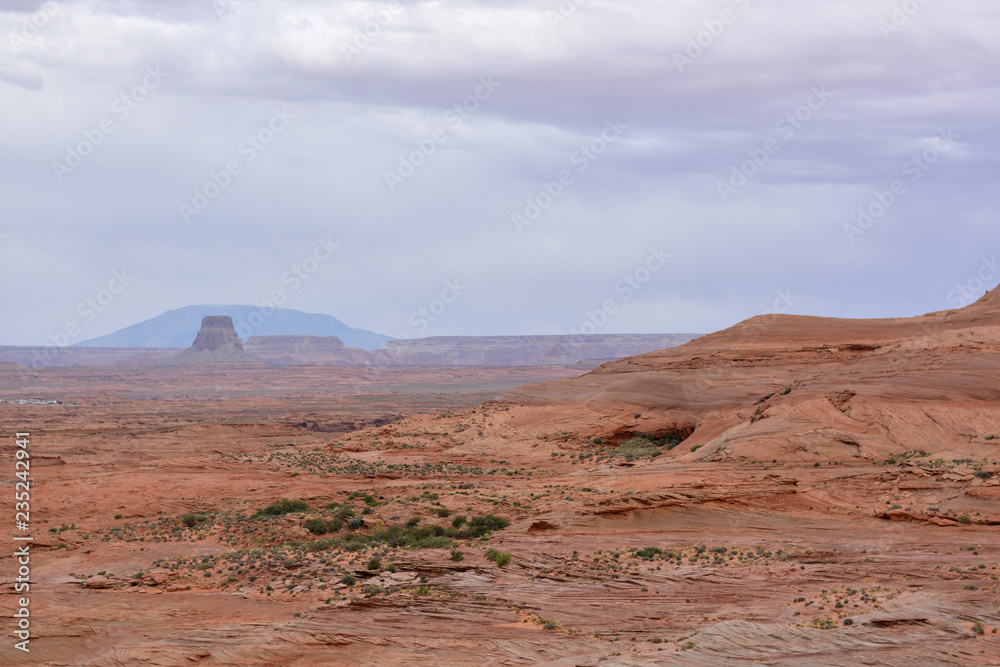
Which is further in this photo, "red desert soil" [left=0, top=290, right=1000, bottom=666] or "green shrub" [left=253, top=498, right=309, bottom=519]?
"green shrub" [left=253, top=498, right=309, bottom=519]

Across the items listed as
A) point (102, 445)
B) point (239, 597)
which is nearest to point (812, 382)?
point (239, 597)

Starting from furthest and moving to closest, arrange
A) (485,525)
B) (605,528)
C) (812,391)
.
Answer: (812,391)
(485,525)
(605,528)

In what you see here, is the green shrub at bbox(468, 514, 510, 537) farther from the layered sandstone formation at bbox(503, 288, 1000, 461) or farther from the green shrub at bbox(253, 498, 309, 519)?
the layered sandstone formation at bbox(503, 288, 1000, 461)

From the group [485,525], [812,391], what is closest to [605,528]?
[485,525]

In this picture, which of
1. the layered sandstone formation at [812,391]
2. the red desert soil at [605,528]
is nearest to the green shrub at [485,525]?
the red desert soil at [605,528]

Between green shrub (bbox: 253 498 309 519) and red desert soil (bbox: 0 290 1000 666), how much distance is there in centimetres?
12

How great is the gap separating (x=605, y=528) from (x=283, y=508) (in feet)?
34.1

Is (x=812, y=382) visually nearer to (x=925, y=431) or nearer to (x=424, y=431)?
(x=925, y=431)

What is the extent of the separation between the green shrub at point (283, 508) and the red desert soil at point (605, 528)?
0.12 meters

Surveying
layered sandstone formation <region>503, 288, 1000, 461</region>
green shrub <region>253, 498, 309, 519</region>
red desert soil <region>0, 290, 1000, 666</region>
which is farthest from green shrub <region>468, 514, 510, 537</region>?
layered sandstone formation <region>503, 288, 1000, 461</region>

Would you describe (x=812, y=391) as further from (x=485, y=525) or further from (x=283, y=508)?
(x=283, y=508)

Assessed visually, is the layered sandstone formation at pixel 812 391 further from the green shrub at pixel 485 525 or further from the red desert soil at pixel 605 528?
the green shrub at pixel 485 525

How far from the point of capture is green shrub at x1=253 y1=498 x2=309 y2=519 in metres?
27.0

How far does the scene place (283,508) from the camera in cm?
2720
